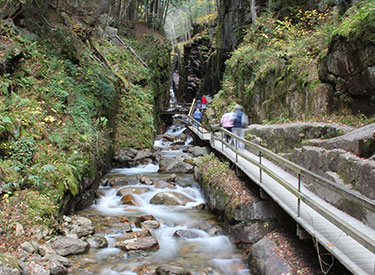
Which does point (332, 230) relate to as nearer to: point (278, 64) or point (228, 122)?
point (228, 122)

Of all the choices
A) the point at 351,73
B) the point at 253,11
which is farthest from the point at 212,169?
the point at 253,11

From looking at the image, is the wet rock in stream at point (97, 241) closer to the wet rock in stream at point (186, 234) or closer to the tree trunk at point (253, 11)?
the wet rock in stream at point (186, 234)

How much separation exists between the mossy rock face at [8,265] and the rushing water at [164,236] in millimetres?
→ 1369

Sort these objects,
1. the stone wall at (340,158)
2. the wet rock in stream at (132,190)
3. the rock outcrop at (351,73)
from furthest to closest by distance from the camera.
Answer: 1. the wet rock in stream at (132,190)
2. the rock outcrop at (351,73)
3. the stone wall at (340,158)

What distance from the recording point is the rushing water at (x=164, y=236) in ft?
20.1

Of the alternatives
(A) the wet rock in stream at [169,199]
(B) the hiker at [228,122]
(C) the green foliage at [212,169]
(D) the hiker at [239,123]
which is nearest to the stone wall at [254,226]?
(C) the green foliage at [212,169]

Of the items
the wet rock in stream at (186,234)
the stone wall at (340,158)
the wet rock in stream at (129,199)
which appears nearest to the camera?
the stone wall at (340,158)

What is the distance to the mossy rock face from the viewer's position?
4.27 meters

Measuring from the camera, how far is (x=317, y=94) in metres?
9.58

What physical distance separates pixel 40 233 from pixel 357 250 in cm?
565

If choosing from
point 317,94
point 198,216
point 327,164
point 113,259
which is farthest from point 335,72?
point 113,259

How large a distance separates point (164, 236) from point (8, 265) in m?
3.95

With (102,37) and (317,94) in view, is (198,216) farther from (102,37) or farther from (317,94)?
(102,37)

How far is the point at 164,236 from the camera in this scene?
25.2 feet
